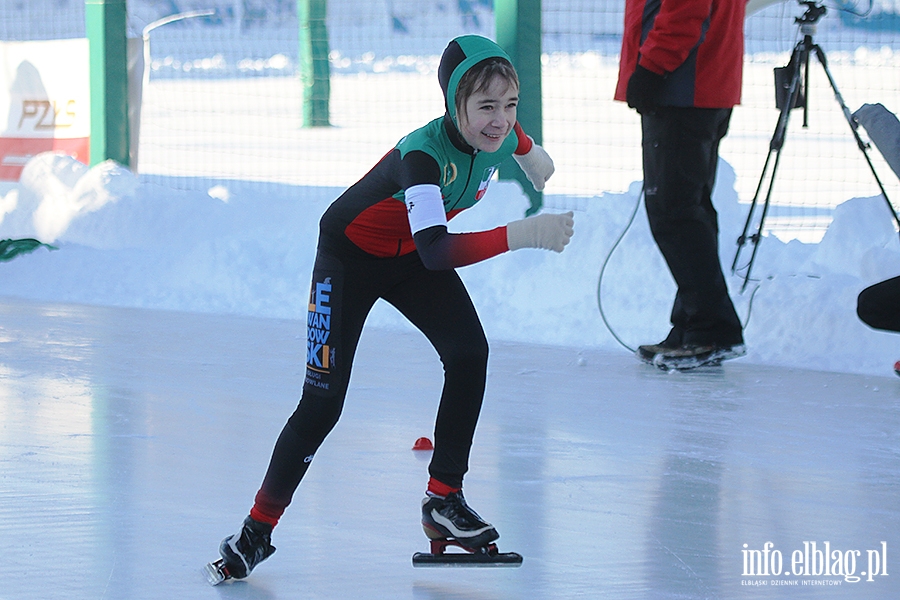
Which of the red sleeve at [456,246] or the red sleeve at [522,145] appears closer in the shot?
the red sleeve at [456,246]

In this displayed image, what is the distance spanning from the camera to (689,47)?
15.6ft

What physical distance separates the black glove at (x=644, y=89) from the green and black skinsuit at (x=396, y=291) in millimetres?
2150

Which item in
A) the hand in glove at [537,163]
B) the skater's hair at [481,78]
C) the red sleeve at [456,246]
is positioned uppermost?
the skater's hair at [481,78]

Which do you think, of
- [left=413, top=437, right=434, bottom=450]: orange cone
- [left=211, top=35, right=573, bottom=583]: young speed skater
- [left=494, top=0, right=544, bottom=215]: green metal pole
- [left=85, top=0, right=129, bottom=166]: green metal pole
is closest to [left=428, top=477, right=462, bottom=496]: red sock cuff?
[left=211, top=35, right=573, bottom=583]: young speed skater

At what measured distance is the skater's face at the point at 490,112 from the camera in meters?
2.50

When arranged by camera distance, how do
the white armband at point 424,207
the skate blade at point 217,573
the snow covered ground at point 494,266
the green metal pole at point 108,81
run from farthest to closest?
the green metal pole at point 108,81, the snow covered ground at point 494,266, the skate blade at point 217,573, the white armband at point 424,207

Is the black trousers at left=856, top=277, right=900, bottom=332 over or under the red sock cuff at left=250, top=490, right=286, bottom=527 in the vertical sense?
over

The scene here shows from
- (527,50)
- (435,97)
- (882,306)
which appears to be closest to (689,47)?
(882,306)

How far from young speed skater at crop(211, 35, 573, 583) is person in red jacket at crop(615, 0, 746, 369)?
219 cm

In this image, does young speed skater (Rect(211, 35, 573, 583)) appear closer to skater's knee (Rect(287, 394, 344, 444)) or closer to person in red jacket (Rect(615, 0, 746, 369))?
skater's knee (Rect(287, 394, 344, 444))

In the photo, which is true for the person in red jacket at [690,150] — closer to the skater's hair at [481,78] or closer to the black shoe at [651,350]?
the black shoe at [651,350]

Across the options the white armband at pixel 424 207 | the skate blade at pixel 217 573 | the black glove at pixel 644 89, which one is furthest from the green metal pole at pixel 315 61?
the skate blade at pixel 217 573

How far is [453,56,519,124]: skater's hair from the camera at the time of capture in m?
2.50

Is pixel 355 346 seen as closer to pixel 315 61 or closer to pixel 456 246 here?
pixel 456 246
